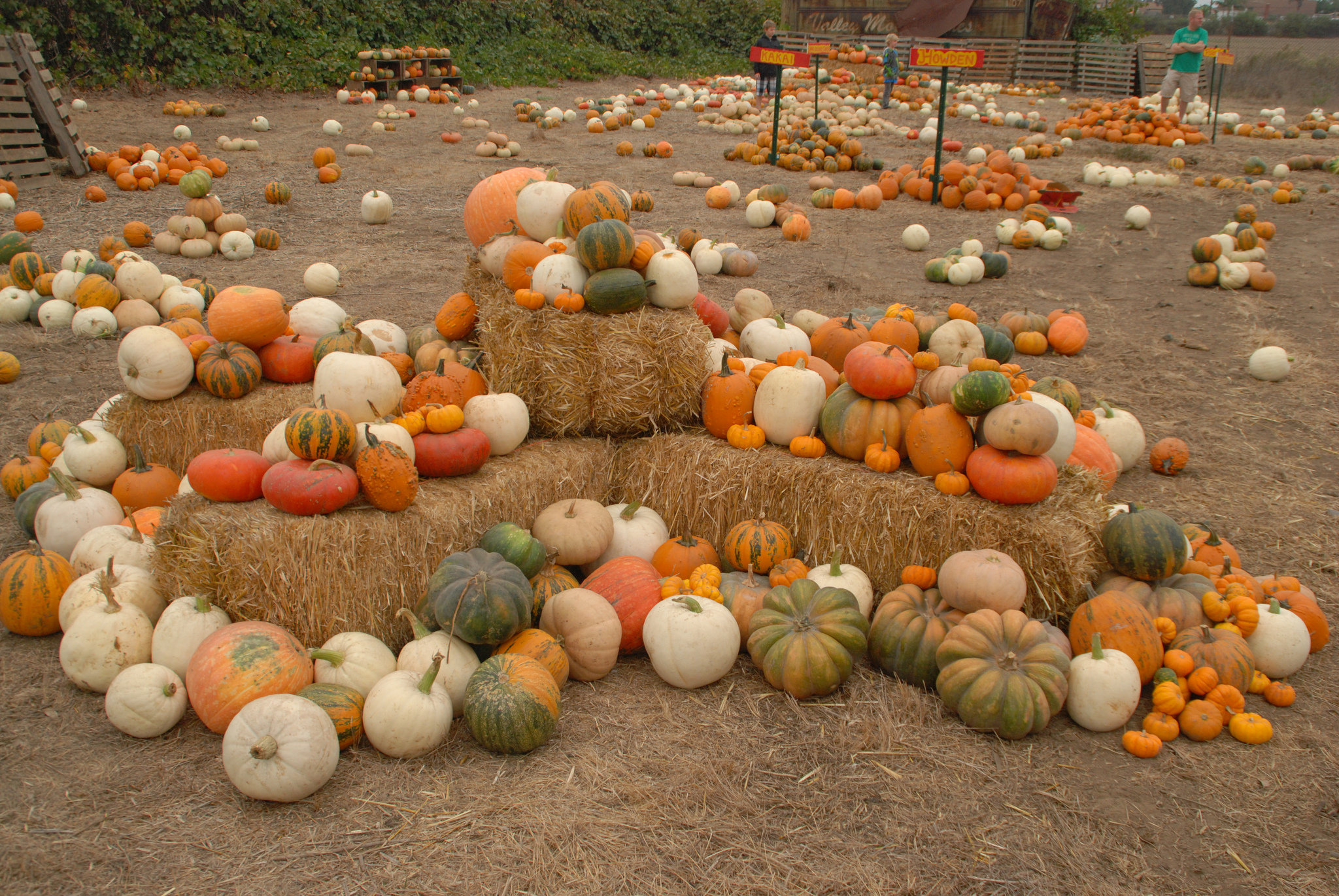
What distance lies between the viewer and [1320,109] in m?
22.3

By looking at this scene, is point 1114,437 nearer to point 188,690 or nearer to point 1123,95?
point 188,690

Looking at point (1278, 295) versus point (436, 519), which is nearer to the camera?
point (436, 519)

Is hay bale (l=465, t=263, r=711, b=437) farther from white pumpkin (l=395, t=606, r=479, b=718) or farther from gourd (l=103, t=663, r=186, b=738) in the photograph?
gourd (l=103, t=663, r=186, b=738)

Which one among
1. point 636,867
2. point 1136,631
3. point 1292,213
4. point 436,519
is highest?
point 1292,213

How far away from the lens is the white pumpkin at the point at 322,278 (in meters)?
7.20

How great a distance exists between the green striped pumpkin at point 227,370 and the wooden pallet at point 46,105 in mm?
9090

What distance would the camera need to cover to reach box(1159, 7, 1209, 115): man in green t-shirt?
16.4 metres

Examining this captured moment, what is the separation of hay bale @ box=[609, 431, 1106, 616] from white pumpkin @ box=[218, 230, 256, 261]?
587cm

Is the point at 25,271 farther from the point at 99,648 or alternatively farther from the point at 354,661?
the point at 354,661

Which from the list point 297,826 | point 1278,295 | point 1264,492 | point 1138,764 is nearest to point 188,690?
point 297,826

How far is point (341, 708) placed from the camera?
3.22m

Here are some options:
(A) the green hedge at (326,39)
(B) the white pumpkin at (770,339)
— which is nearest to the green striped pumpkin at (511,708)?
Answer: (B) the white pumpkin at (770,339)

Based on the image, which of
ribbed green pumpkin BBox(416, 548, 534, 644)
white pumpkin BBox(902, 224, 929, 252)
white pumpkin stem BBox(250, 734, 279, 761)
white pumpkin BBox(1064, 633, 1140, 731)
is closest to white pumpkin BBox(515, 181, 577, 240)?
ribbed green pumpkin BBox(416, 548, 534, 644)

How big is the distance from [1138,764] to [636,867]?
1.88 metres
